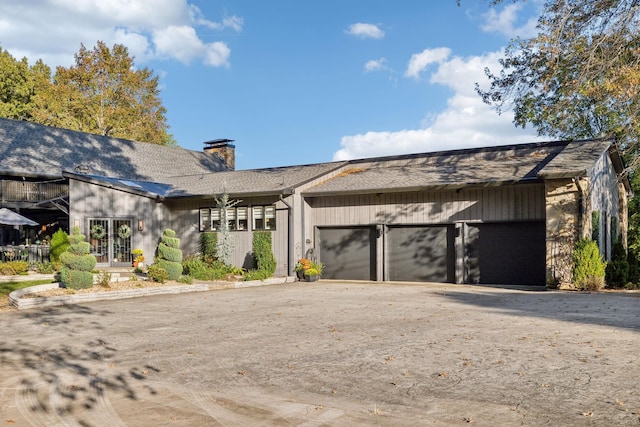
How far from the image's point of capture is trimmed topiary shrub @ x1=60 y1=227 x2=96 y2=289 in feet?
51.0

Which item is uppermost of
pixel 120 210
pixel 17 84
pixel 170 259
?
pixel 17 84

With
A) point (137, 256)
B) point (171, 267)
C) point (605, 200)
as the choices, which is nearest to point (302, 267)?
point (171, 267)

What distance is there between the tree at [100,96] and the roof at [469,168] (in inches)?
1050

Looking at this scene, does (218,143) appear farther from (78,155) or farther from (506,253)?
(506,253)

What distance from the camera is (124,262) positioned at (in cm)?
2444

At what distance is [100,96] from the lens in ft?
147

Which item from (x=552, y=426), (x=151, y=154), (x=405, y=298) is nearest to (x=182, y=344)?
(x=552, y=426)

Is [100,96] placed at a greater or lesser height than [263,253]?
greater

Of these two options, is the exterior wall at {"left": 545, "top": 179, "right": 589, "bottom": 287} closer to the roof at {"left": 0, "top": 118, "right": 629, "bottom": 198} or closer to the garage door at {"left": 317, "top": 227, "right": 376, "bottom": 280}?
the roof at {"left": 0, "top": 118, "right": 629, "bottom": 198}

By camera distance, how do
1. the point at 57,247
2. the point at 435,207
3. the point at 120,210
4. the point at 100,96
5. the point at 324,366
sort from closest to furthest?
the point at 324,366 < the point at 435,207 < the point at 57,247 < the point at 120,210 < the point at 100,96

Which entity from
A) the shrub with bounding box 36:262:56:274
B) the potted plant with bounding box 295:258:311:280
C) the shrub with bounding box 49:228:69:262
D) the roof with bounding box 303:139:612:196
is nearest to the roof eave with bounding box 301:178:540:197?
the roof with bounding box 303:139:612:196

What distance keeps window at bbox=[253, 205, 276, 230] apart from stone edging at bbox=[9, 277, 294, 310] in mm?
2950

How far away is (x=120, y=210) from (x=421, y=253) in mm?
12812

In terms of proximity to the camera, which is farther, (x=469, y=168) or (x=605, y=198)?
(x=469, y=168)
